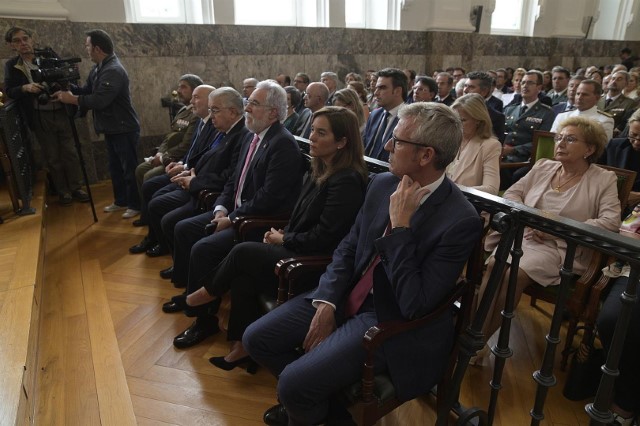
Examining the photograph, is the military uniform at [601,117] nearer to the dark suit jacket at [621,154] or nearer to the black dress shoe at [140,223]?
the dark suit jacket at [621,154]

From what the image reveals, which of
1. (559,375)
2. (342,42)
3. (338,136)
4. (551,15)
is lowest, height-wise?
(559,375)

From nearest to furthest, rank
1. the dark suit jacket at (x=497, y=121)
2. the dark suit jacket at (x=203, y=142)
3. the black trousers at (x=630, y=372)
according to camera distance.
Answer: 1. the black trousers at (x=630, y=372)
2. the dark suit jacket at (x=203, y=142)
3. the dark suit jacket at (x=497, y=121)

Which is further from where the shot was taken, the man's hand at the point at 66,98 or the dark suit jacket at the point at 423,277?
the man's hand at the point at 66,98

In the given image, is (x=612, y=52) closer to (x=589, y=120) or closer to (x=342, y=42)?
(x=342, y=42)

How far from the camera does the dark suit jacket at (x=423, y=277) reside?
138 centimetres

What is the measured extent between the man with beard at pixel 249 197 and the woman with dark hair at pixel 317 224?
305mm

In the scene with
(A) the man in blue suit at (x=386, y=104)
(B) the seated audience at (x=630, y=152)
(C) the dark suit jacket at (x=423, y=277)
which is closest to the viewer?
(C) the dark suit jacket at (x=423, y=277)

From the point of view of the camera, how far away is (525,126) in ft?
14.2

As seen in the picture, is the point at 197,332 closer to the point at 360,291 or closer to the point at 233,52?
the point at 360,291

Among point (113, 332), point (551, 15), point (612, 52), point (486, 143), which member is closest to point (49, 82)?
point (113, 332)

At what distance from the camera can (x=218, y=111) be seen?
308 centimetres

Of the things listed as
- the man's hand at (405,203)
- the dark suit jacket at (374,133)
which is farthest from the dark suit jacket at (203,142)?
the man's hand at (405,203)

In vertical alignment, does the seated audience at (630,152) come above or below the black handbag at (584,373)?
above

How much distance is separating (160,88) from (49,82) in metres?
1.99
